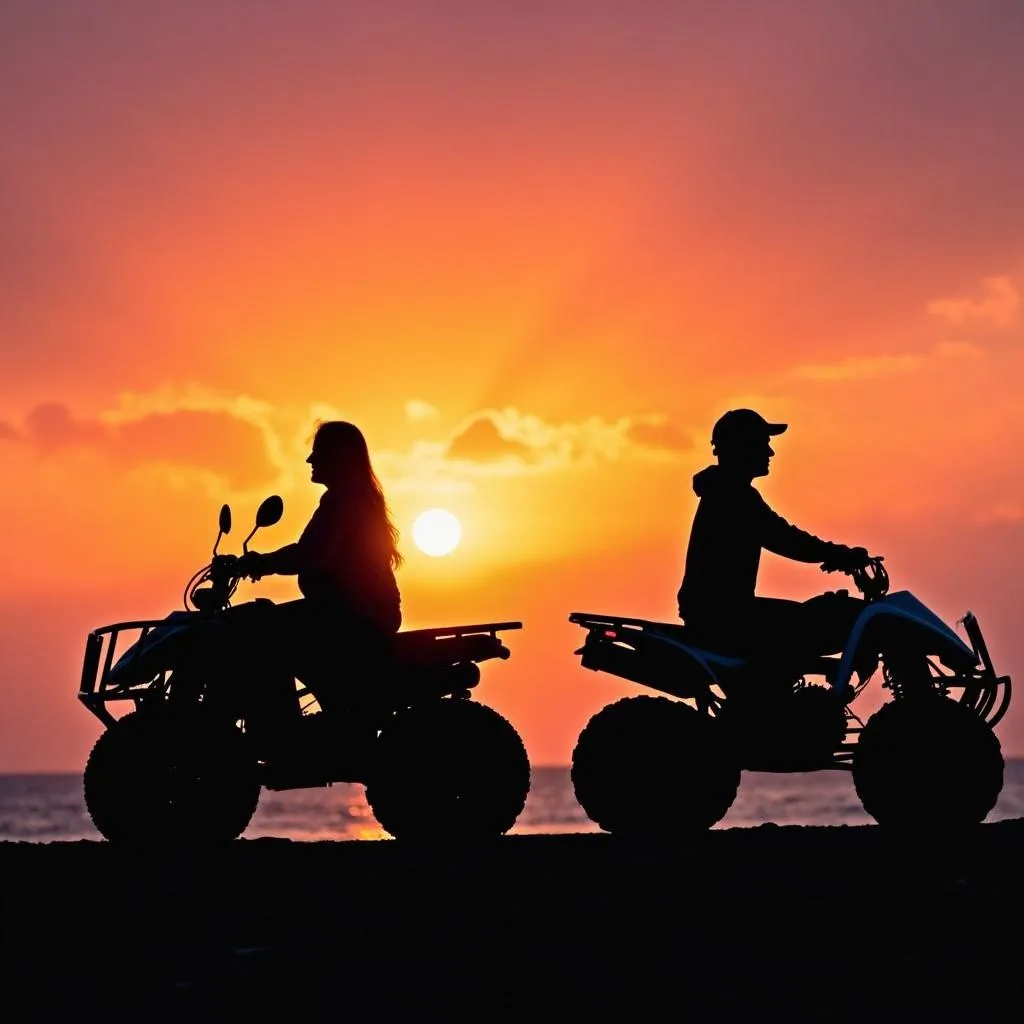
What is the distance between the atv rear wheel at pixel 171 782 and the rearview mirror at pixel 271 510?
4.48 ft

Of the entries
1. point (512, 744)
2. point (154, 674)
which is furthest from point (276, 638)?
point (512, 744)

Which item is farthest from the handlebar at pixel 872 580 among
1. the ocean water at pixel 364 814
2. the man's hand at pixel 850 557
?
the ocean water at pixel 364 814

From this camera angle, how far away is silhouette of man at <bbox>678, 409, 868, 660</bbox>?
1190 cm

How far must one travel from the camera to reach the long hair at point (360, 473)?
11914mm

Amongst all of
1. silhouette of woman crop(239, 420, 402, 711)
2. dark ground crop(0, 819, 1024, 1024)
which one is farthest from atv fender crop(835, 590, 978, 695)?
silhouette of woman crop(239, 420, 402, 711)

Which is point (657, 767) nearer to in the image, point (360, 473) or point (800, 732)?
point (800, 732)

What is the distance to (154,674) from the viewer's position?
38.0 ft

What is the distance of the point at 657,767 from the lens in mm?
11648

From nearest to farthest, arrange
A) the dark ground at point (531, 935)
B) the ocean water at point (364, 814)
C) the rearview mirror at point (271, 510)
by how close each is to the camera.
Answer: the dark ground at point (531, 935)
the rearview mirror at point (271, 510)
the ocean water at point (364, 814)

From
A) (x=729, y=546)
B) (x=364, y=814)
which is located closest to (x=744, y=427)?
(x=729, y=546)

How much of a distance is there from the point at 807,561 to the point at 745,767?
1.50m

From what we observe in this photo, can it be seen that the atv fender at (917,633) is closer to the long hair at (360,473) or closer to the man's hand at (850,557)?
the man's hand at (850,557)

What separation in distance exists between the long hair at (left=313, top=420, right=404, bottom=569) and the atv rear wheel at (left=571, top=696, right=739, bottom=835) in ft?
6.07

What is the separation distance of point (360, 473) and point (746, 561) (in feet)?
8.75
